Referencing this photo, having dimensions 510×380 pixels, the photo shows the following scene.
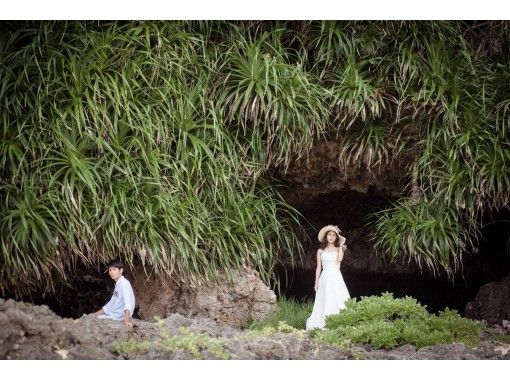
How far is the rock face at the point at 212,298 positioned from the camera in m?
8.02

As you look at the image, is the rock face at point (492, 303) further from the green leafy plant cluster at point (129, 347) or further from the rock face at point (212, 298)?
the green leafy plant cluster at point (129, 347)

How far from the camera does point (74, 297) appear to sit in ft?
29.5

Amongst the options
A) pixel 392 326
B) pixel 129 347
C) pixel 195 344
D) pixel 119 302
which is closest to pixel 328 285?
pixel 392 326

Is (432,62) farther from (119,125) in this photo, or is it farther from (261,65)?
(119,125)

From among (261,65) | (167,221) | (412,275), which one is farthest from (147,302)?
(412,275)

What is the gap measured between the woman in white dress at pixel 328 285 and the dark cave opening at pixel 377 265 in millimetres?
1161

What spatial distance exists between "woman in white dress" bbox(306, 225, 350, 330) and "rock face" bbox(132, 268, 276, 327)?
0.44m

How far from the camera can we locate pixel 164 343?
6.29m

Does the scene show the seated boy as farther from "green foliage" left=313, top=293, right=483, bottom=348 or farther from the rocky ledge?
"green foliage" left=313, top=293, right=483, bottom=348

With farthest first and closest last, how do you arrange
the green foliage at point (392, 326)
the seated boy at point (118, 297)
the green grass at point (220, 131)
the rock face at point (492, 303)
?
the rock face at point (492, 303)
the green grass at point (220, 131)
the seated boy at point (118, 297)
the green foliage at point (392, 326)

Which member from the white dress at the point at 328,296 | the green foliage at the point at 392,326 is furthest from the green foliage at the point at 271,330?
the white dress at the point at 328,296

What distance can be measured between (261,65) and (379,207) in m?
2.25

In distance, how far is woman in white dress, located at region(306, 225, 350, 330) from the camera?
8.09 m

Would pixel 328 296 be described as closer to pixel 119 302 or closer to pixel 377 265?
A: pixel 377 265
